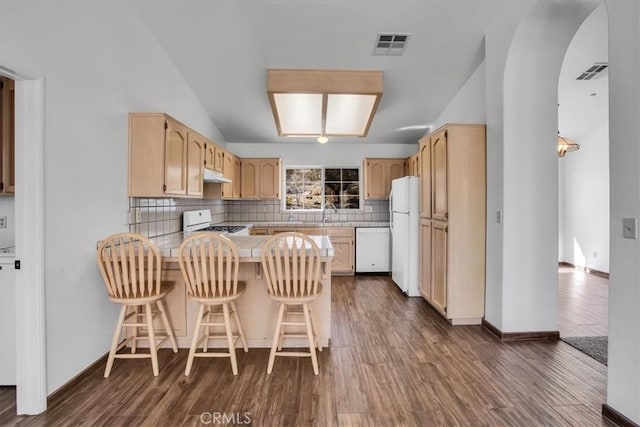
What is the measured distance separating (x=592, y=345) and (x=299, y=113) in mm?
3873

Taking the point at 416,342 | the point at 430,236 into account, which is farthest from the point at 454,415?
the point at 430,236

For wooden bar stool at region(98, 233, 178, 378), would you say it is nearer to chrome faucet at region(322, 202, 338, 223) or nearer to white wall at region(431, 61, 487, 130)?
white wall at region(431, 61, 487, 130)

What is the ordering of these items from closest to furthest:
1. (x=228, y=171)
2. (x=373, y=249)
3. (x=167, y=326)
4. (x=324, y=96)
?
1. (x=167, y=326)
2. (x=324, y=96)
3. (x=228, y=171)
4. (x=373, y=249)

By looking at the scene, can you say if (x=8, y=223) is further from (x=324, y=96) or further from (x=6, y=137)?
(x=324, y=96)

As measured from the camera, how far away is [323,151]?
18.8ft

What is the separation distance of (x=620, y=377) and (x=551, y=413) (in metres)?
0.41

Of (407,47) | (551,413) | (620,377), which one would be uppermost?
(407,47)

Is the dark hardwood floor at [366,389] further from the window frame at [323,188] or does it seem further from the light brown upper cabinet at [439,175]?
the window frame at [323,188]

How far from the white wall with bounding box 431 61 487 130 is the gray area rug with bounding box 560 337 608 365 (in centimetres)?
227

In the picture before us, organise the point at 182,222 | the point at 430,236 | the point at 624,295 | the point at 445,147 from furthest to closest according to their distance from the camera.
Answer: the point at 182,222 < the point at 430,236 < the point at 445,147 < the point at 624,295

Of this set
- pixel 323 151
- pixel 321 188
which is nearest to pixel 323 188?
pixel 321 188

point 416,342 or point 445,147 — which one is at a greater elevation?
point 445,147

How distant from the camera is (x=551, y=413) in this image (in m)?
1.75

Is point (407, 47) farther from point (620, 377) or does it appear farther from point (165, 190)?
point (620, 377)
